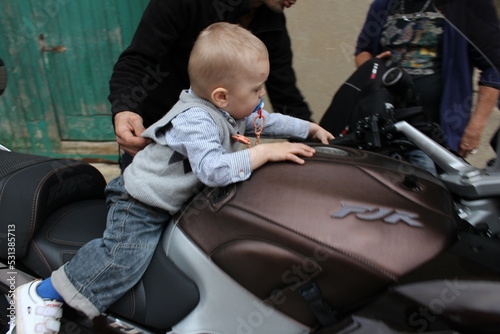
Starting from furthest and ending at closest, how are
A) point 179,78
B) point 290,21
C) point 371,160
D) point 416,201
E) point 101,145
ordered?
point 101,145 → point 290,21 → point 179,78 → point 371,160 → point 416,201

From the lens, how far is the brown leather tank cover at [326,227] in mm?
999

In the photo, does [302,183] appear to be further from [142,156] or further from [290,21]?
[290,21]

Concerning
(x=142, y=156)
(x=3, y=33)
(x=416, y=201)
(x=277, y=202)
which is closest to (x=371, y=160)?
(x=416, y=201)

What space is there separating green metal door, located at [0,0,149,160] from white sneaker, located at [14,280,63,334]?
109 inches

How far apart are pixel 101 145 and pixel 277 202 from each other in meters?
3.34

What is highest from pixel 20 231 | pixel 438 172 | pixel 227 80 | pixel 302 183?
pixel 227 80

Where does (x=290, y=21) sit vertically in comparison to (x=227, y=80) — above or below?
below

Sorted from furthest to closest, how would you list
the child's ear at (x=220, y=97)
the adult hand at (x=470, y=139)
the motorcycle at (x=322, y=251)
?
the adult hand at (x=470, y=139) < the child's ear at (x=220, y=97) < the motorcycle at (x=322, y=251)

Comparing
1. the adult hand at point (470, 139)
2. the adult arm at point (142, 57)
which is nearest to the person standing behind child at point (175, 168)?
the adult arm at point (142, 57)

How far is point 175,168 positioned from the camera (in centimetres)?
132

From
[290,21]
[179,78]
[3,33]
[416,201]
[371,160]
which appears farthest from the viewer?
[3,33]

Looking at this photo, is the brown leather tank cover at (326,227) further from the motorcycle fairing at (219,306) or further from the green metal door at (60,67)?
the green metal door at (60,67)

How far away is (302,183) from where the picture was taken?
3.64 ft

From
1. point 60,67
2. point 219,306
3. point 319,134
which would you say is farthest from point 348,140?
point 60,67
